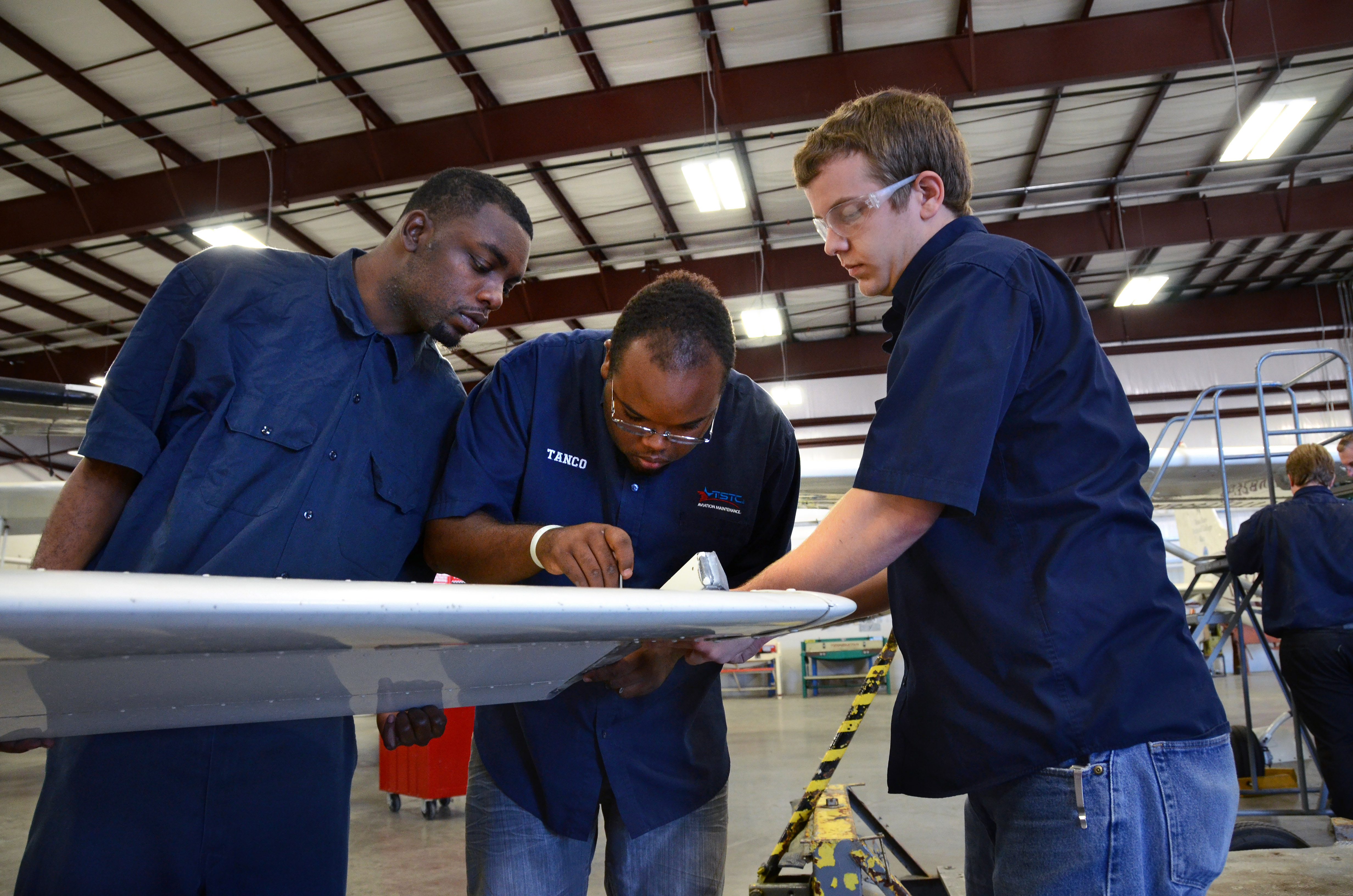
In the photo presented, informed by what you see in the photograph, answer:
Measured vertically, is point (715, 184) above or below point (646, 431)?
above

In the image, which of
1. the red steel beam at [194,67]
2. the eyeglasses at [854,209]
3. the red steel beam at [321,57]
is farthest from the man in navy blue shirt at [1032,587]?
the red steel beam at [194,67]

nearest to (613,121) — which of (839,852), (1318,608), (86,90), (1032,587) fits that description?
(86,90)

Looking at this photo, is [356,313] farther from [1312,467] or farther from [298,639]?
[1312,467]

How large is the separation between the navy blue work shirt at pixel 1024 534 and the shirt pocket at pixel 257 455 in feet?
3.42


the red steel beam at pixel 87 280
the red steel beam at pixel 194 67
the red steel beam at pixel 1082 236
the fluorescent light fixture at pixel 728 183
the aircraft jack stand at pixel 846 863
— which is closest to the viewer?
the aircraft jack stand at pixel 846 863

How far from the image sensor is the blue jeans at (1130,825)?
1.04 m

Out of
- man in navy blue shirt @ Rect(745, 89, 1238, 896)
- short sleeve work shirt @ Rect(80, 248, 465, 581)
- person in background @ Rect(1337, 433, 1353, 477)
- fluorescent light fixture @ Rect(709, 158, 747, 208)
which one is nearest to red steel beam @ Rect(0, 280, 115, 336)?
fluorescent light fixture @ Rect(709, 158, 747, 208)

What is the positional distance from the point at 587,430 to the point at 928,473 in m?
0.87

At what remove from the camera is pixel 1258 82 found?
898 cm

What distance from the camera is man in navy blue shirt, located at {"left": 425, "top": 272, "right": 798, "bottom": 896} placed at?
1.59 metres

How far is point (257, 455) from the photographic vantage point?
60.7 inches

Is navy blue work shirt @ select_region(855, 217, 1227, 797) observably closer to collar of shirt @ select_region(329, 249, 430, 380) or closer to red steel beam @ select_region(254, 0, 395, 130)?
collar of shirt @ select_region(329, 249, 430, 380)

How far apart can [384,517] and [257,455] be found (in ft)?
0.87

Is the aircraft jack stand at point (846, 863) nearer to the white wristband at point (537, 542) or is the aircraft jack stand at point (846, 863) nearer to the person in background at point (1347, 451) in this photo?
the white wristband at point (537, 542)
